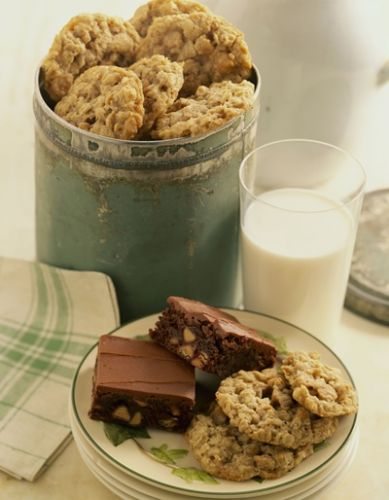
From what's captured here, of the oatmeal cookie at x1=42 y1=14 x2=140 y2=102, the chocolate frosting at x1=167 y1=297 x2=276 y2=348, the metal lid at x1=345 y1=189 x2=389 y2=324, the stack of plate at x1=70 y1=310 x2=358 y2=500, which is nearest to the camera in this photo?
the stack of plate at x1=70 y1=310 x2=358 y2=500

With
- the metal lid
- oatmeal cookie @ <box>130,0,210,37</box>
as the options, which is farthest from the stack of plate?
oatmeal cookie @ <box>130,0,210,37</box>

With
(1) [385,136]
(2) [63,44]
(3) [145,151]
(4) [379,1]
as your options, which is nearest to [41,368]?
(3) [145,151]

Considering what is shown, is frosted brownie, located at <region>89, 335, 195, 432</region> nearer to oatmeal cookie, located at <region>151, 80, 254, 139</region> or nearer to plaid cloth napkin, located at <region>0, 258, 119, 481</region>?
plaid cloth napkin, located at <region>0, 258, 119, 481</region>

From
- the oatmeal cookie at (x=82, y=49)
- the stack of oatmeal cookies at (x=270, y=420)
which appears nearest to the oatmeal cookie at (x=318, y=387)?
the stack of oatmeal cookies at (x=270, y=420)

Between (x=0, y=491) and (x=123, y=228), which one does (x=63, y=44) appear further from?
(x=0, y=491)

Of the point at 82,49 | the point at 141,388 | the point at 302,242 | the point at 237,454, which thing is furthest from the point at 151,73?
the point at 237,454

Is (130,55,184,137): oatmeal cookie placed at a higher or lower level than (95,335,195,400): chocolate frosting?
higher
